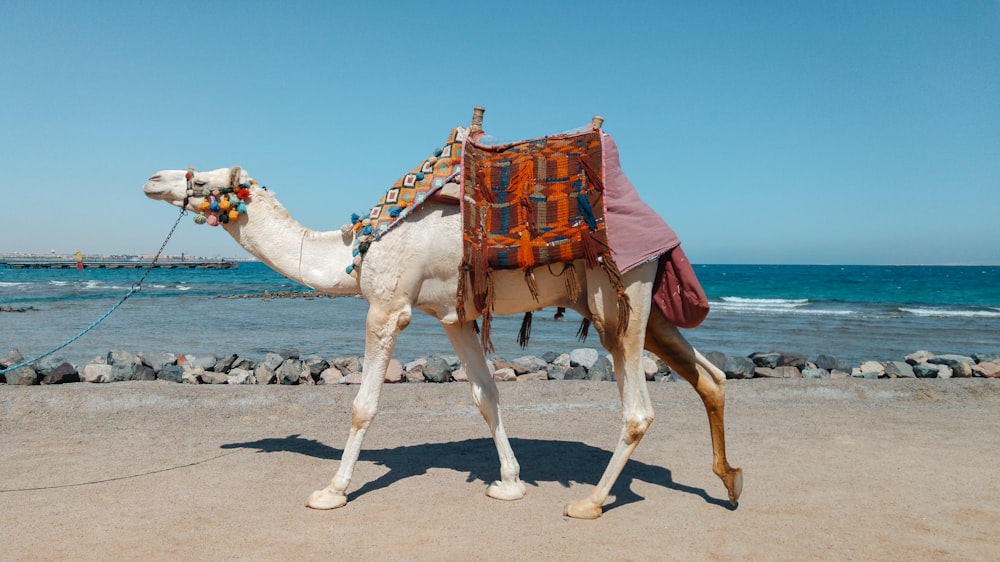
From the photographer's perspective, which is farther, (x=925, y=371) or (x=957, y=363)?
(x=957, y=363)

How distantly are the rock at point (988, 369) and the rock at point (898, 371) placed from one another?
3.00 ft

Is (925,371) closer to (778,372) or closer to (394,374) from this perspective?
(778,372)

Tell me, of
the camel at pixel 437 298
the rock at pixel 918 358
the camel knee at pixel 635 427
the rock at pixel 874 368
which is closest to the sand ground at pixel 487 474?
the camel at pixel 437 298

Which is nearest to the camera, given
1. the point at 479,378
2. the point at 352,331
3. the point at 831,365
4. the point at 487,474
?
the point at 479,378

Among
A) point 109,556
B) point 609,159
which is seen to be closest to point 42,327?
point 109,556

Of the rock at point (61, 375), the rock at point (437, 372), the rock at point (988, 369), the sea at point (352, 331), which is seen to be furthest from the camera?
the sea at point (352, 331)

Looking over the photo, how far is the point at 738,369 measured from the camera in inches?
380

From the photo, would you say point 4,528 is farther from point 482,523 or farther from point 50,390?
point 50,390

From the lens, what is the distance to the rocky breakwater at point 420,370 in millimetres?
8875

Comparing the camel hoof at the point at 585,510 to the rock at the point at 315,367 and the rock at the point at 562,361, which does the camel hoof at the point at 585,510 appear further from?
the rock at the point at 562,361

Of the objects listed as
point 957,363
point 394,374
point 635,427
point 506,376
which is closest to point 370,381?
point 635,427

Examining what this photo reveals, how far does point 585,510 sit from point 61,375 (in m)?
7.05

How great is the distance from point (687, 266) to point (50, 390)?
21.3 ft

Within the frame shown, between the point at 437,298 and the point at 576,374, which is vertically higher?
the point at 437,298
